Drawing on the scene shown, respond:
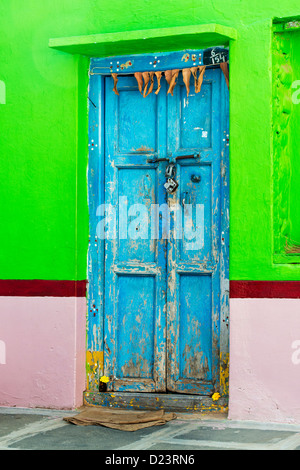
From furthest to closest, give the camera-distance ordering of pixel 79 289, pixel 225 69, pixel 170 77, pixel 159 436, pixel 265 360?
pixel 79 289 → pixel 170 77 → pixel 225 69 → pixel 265 360 → pixel 159 436

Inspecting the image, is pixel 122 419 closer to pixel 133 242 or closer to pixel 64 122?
pixel 133 242

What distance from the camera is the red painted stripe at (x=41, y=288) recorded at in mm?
5469

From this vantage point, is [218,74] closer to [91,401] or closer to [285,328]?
[285,328]

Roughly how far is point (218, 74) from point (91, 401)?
261cm

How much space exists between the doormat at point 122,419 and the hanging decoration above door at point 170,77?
91.6 inches

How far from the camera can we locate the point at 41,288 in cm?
554

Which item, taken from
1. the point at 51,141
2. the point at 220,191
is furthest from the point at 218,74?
the point at 51,141

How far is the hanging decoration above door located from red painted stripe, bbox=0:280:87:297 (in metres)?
1.51

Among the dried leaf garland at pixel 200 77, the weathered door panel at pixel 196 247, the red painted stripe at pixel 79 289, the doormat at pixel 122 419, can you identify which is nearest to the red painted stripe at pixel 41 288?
the red painted stripe at pixel 79 289

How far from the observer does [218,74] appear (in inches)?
211

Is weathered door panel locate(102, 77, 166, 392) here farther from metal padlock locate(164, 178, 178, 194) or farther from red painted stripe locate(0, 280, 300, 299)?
red painted stripe locate(0, 280, 300, 299)

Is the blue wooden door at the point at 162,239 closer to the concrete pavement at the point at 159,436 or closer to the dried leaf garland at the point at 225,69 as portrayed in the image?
the dried leaf garland at the point at 225,69

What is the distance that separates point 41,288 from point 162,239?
0.99m

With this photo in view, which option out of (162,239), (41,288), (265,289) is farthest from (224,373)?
(41,288)
